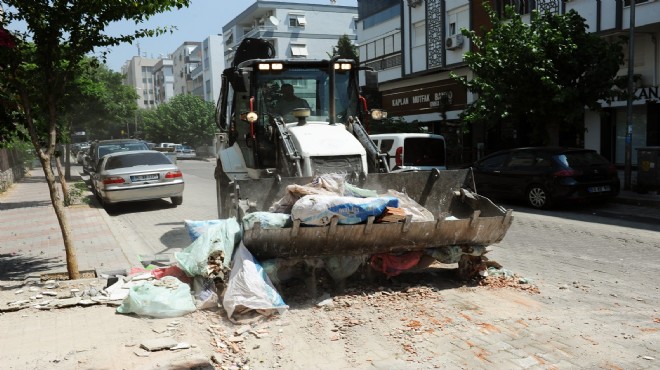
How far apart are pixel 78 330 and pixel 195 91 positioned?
8212 cm

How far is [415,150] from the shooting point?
54.9 feet

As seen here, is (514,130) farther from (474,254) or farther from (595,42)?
(474,254)

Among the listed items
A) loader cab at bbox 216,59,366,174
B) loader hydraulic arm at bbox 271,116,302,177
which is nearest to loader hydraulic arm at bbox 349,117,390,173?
loader cab at bbox 216,59,366,174

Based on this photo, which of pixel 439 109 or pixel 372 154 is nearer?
pixel 372 154

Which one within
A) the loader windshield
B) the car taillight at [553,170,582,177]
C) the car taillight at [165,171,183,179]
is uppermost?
the loader windshield

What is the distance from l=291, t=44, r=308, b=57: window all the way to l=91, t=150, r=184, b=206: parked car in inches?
1646

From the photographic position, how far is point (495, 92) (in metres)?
16.0

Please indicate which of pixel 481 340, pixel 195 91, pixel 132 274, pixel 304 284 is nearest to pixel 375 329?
pixel 481 340

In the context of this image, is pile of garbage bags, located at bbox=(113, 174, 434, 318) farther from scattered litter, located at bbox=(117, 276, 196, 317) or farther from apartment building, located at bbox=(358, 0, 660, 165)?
apartment building, located at bbox=(358, 0, 660, 165)

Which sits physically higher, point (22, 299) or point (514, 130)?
point (514, 130)

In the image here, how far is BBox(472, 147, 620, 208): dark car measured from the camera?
12.6m

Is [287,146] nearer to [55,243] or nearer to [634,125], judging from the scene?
[55,243]

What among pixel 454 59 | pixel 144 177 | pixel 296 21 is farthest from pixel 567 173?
pixel 296 21

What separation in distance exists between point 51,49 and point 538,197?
10.6 meters
